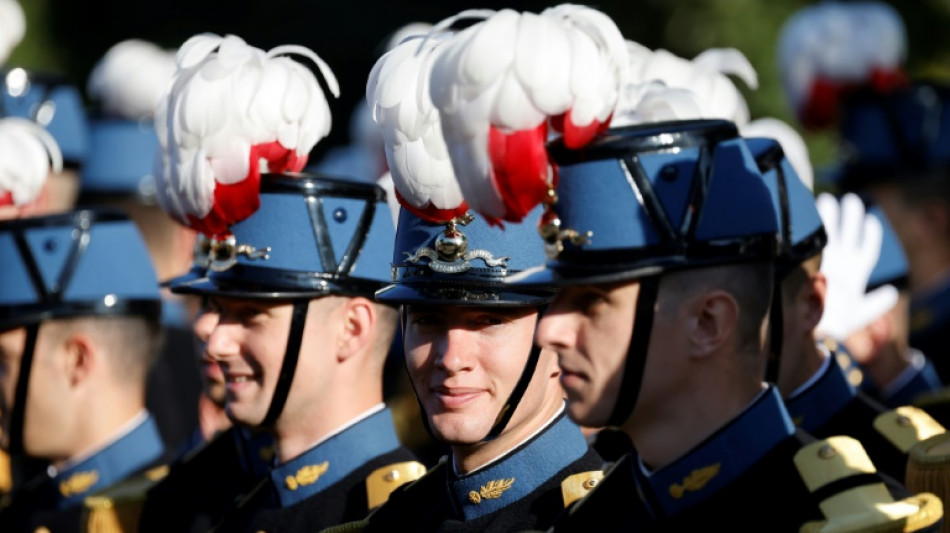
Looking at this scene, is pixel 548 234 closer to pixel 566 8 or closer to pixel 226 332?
pixel 566 8

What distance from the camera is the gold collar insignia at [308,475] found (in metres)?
5.89

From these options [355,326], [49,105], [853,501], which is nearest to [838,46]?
[49,105]

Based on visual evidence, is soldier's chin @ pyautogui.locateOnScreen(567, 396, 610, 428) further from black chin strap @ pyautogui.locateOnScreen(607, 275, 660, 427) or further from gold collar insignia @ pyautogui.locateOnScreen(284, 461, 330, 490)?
gold collar insignia @ pyautogui.locateOnScreen(284, 461, 330, 490)

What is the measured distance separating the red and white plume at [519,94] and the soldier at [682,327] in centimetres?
14

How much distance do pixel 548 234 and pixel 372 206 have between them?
5.86ft

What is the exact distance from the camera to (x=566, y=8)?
424cm

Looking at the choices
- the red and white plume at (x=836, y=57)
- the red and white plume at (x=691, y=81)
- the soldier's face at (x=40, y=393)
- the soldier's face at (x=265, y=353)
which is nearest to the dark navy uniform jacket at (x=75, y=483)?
the soldier's face at (x=40, y=393)

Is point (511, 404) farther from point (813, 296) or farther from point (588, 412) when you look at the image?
point (813, 296)

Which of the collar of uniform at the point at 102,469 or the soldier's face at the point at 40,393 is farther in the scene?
the collar of uniform at the point at 102,469

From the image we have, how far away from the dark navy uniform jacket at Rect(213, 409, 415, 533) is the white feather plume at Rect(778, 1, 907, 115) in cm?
508


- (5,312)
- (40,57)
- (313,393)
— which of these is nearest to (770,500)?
(313,393)

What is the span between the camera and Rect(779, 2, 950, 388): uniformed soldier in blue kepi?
9.62 metres

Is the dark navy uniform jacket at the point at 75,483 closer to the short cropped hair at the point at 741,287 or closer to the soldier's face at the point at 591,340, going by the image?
the soldier's face at the point at 591,340

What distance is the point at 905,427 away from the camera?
5.33m
